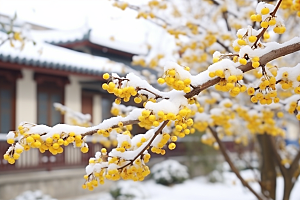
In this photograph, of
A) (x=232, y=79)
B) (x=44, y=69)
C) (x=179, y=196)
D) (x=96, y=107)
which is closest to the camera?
(x=232, y=79)

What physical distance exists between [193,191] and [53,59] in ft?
17.9

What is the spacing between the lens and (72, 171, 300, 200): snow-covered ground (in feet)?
27.8

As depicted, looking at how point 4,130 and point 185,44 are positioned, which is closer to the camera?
point 185,44

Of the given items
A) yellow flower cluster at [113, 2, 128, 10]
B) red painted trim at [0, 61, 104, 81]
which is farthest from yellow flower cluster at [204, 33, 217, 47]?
red painted trim at [0, 61, 104, 81]

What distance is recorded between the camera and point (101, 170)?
152 cm

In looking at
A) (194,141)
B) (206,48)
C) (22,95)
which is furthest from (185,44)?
(194,141)

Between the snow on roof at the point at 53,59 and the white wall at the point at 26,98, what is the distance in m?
0.69

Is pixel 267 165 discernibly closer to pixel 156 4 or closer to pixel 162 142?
pixel 156 4

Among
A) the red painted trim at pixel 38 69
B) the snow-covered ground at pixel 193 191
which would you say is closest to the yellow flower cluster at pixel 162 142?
the red painted trim at pixel 38 69

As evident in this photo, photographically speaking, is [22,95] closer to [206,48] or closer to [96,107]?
[96,107]

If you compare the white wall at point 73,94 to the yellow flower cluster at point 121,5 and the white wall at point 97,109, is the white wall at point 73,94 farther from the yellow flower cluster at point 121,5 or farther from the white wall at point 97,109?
the yellow flower cluster at point 121,5

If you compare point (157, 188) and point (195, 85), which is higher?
point (195, 85)

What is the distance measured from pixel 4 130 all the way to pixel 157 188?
4.44 meters

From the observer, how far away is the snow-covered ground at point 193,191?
848cm
